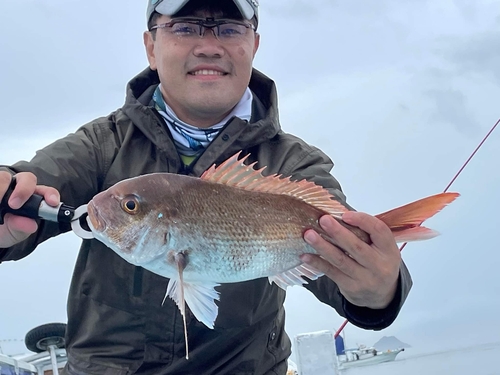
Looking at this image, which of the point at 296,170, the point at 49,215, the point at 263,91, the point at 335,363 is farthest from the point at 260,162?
the point at 335,363

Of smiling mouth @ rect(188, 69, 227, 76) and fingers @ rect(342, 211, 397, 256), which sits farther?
smiling mouth @ rect(188, 69, 227, 76)

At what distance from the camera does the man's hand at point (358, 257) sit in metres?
2.21

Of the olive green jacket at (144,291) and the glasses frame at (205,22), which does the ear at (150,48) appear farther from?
the olive green jacket at (144,291)

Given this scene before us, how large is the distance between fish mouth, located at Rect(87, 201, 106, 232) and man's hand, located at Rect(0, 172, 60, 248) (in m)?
0.19

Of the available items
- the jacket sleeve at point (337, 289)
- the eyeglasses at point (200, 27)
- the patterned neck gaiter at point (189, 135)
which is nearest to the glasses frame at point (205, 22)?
the eyeglasses at point (200, 27)

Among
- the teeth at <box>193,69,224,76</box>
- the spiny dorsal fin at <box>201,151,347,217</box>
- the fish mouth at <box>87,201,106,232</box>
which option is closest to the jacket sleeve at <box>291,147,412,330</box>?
the spiny dorsal fin at <box>201,151,347,217</box>

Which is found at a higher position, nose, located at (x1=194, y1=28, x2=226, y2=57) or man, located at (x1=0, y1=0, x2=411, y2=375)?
nose, located at (x1=194, y1=28, x2=226, y2=57)

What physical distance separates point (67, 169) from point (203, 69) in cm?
103

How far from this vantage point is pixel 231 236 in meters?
2.22

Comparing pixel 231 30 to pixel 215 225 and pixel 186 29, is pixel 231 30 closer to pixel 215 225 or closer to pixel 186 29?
pixel 186 29

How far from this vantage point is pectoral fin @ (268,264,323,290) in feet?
7.66

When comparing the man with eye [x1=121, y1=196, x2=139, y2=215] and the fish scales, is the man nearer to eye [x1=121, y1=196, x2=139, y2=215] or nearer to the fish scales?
the fish scales

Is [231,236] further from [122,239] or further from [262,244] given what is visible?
[122,239]

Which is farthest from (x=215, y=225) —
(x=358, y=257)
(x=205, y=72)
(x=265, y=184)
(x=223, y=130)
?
(x=205, y=72)
